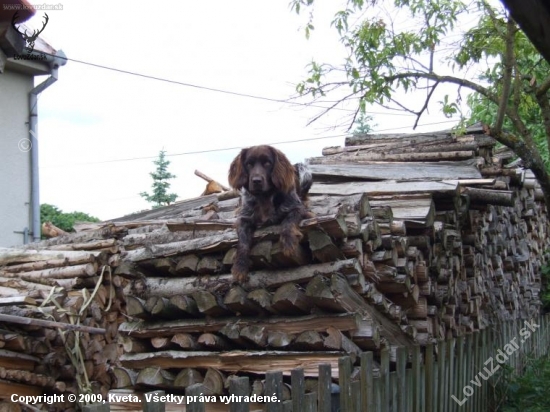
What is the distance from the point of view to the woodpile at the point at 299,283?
5684mm

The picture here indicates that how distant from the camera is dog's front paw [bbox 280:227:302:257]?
563 centimetres

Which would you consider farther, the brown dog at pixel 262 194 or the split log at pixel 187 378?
the split log at pixel 187 378

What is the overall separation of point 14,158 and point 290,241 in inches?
404

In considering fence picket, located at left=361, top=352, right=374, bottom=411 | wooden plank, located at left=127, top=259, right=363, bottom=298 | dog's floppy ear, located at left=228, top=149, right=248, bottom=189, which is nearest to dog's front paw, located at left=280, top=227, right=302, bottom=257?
wooden plank, located at left=127, top=259, right=363, bottom=298

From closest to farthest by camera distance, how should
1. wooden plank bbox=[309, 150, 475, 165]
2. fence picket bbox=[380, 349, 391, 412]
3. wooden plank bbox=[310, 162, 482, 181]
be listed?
1. fence picket bbox=[380, 349, 391, 412]
2. wooden plank bbox=[310, 162, 482, 181]
3. wooden plank bbox=[309, 150, 475, 165]

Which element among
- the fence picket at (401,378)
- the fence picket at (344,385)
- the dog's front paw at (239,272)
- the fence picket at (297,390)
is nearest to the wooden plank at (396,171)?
the dog's front paw at (239,272)

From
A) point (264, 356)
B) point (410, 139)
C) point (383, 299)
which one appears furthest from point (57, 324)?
point (410, 139)

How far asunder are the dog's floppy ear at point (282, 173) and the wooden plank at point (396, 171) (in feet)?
8.52

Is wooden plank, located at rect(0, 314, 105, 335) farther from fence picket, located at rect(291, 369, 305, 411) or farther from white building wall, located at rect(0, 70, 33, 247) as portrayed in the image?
white building wall, located at rect(0, 70, 33, 247)

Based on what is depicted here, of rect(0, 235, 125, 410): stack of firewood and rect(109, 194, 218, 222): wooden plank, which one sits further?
rect(109, 194, 218, 222): wooden plank

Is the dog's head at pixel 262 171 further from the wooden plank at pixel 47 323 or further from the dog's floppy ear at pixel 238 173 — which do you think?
the wooden plank at pixel 47 323

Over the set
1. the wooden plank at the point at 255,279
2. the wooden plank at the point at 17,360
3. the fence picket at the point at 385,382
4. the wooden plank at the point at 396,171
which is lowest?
the wooden plank at the point at 17,360

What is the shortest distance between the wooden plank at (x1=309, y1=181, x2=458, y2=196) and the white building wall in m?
8.11

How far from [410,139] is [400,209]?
4093 millimetres
